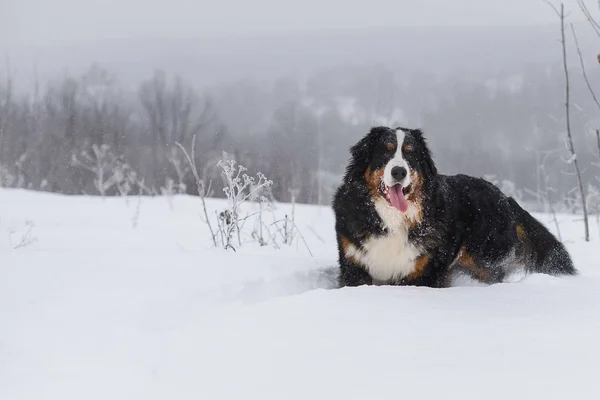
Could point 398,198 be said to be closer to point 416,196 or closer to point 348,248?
point 416,196

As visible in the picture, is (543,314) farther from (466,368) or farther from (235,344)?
(235,344)

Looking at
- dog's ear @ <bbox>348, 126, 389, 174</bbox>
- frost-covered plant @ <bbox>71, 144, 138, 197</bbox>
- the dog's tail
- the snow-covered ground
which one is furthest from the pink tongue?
frost-covered plant @ <bbox>71, 144, 138, 197</bbox>

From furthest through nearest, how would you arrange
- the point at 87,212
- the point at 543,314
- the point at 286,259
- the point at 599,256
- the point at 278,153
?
the point at 278,153 < the point at 87,212 < the point at 599,256 < the point at 286,259 < the point at 543,314

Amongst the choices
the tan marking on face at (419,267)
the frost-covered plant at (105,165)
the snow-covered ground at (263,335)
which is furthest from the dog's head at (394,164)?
the frost-covered plant at (105,165)

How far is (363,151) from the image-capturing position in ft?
14.2

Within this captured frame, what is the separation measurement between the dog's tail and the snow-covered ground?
1026 millimetres

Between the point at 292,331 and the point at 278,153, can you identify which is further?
the point at 278,153

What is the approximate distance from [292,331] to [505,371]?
899 millimetres

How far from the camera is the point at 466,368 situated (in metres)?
2.06

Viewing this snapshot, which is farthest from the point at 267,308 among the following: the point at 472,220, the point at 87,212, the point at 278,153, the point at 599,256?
the point at 278,153

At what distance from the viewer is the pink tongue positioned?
13.2ft

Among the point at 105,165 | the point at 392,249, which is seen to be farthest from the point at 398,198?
the point at 105,165

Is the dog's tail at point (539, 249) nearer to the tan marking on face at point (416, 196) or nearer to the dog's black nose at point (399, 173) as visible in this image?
the tan marking on face at point (416, 196)

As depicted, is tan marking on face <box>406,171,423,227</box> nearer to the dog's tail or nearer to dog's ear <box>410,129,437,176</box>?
dog's ear <box>410,129,437,176</box>
